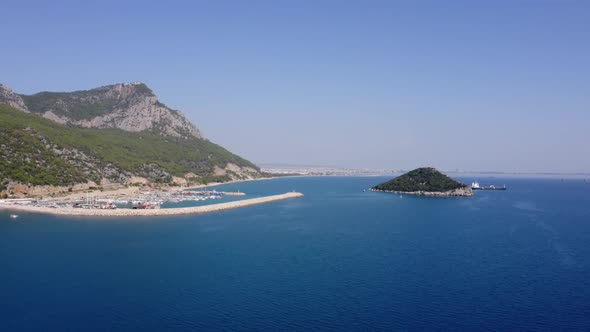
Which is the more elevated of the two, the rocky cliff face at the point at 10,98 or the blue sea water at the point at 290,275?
the rocky cliff face at the point at 10,98

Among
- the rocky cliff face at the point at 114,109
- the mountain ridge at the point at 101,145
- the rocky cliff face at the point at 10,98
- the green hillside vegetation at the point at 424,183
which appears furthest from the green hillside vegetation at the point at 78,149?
the green hillside vegetation at the point at 424,183

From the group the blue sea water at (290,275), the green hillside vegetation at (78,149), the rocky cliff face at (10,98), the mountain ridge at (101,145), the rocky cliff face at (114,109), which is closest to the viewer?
the blue sea water at (290,275)

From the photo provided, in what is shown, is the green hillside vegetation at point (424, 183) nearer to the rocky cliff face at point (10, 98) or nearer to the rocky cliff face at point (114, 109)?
the rocky cliff face at point (114, 109)

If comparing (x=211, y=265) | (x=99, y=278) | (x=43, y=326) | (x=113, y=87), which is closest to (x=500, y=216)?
(x=211, y=265)

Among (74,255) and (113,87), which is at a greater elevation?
(113,87)

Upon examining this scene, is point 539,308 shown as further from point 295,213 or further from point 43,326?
point 295,213

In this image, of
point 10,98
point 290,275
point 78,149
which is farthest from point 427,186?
point 10,98

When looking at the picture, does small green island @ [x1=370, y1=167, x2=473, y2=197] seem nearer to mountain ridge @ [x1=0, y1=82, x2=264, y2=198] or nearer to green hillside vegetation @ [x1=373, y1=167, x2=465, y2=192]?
green hillside vegetation @ [x1=373, y1=167, x2=465, y2=192]
